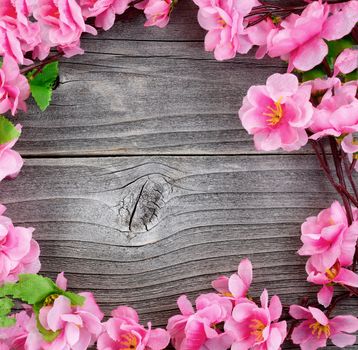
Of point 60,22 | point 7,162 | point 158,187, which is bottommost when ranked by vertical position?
point 158,187

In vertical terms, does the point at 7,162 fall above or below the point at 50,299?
above

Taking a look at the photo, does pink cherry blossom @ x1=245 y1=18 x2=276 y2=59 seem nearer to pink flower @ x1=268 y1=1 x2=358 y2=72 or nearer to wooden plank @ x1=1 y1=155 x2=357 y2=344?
pink flower @ x1=268 y1=1 x2=358 y2=72

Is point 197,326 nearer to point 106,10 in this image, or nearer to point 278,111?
point 278,111

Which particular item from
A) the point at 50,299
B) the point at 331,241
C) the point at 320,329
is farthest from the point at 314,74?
the point at 50,299

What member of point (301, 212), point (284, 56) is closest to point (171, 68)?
point (284, 56)

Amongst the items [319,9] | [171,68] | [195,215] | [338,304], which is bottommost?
[338,304]

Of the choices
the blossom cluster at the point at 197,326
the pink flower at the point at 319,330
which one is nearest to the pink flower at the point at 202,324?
the blossom cluster at the point at 197,326

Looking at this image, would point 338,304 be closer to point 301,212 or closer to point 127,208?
point 301,212
